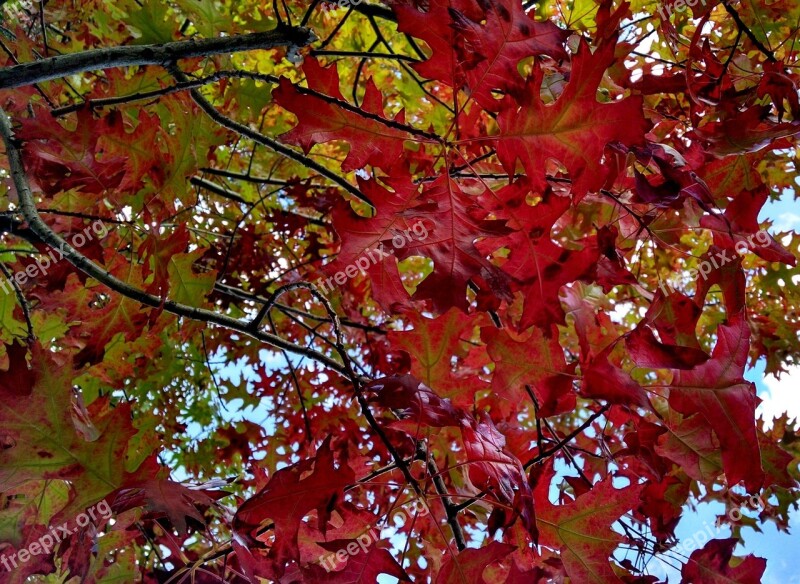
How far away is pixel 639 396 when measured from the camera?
37.7 inches

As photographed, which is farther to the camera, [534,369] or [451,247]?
[534,369]

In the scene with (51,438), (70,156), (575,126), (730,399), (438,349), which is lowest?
(51,438)

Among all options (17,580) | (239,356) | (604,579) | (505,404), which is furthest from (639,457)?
(239,356)

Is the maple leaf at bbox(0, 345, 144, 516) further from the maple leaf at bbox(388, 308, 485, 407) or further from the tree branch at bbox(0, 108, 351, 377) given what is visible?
the maple leaf at bbox(388, 308, 485, 407)

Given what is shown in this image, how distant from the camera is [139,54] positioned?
3.92 ft

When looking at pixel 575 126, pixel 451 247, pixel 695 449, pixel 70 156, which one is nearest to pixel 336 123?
pixel 451 247

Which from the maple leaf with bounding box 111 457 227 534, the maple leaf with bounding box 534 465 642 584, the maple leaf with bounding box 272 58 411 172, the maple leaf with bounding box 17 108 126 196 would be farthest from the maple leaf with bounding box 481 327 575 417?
the maple leaf with bounding box 17 108 126 196

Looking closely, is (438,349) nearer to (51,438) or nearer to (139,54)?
(51,438)

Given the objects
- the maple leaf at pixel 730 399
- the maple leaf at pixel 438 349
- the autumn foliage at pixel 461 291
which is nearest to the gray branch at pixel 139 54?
the autumn foliage at pixel 461 291

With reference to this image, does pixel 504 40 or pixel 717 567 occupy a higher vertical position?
pixel 504 40

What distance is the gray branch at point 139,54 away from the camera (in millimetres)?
1152

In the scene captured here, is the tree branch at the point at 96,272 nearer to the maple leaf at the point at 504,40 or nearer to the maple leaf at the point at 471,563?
the maple leaf at the point at 471,563

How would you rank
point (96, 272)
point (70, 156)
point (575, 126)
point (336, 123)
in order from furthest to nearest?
point (70, 156)
point (96, 272)
point (336, 123)
point (575, 126)

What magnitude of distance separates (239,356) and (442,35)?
90.5 inches
